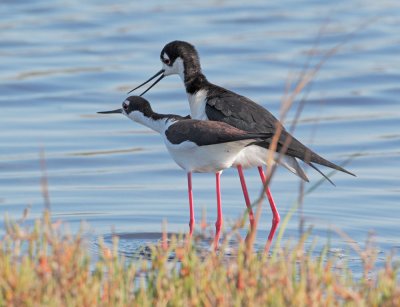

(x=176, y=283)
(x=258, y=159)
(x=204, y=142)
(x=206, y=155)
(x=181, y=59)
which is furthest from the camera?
(x=181, y=59)

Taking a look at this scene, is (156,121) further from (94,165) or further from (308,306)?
(308,306)

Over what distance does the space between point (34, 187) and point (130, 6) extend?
8.70 metres

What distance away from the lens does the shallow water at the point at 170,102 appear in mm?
8297

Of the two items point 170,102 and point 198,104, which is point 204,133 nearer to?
point 198,104

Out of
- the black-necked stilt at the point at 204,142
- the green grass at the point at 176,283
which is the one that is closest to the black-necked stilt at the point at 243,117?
the black-necked stilt at the point at 204,142

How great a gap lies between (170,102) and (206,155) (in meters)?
5.24

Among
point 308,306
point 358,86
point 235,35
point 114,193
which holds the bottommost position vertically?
point 308,306

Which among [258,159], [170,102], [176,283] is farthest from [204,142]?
[170,102]

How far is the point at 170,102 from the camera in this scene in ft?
40.2

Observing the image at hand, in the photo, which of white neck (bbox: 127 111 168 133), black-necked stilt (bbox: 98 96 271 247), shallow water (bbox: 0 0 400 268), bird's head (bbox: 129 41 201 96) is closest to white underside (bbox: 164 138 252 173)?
black-necked stilt (bbox: 98 96 271 247)

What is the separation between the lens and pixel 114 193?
8828 millimetres

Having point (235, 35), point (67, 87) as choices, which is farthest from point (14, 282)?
point (235, 35)

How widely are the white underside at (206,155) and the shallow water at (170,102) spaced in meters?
0.51

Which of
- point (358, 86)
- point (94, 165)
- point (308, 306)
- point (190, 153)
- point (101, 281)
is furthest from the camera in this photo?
point (358, 86)
